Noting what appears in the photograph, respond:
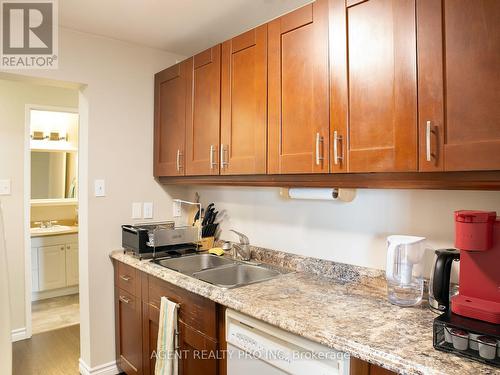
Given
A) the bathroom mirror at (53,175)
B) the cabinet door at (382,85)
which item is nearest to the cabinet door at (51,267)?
the bathroom mirror at (53,175)

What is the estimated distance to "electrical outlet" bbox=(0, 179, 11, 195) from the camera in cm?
301

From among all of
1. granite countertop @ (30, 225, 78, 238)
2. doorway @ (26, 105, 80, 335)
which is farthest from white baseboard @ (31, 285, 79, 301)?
granite countertop @ (30, 225, 78, 238)

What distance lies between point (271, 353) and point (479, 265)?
0.77m

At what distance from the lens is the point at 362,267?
1711mm

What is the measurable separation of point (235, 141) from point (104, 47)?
1.27 metres

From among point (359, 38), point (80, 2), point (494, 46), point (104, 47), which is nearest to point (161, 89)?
point (104, 47)

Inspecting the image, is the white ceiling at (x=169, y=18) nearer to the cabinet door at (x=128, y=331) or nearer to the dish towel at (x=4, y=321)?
the dish towel at (x=4, y=321)

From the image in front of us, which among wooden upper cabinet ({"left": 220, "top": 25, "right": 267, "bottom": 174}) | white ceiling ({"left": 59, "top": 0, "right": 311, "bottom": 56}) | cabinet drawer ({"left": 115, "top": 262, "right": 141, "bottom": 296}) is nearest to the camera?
wooden upper cabinet ({"left": 220, "top": 25, "right": 267, "bottom": 174})

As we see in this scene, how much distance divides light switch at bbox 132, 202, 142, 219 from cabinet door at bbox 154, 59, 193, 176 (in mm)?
264

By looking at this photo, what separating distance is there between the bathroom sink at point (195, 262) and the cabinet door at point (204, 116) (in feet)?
1.82

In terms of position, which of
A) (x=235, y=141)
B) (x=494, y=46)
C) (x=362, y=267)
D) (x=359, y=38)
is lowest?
(x=362, y=267)

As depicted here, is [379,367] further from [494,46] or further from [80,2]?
[80,2]

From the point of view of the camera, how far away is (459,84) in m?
1.11

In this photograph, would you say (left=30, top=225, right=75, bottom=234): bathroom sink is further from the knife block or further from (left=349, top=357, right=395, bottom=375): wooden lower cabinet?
(left=349, top=357, right=395, bottom=375): wooden lower cabinet
